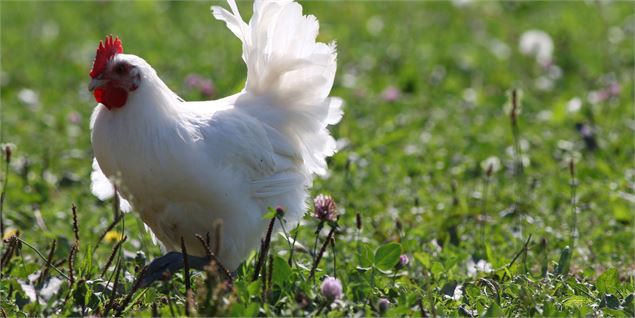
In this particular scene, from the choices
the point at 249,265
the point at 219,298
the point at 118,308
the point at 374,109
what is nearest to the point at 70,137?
the point at 374,109

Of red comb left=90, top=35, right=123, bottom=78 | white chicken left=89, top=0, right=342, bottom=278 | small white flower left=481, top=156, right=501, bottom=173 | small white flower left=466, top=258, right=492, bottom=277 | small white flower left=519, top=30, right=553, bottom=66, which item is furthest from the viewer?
small white flower left=519, top=30, right=553, bottom=66

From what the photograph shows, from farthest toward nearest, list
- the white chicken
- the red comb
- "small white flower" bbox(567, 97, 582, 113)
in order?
"small white flower" bbox(567, 97, 582, 113)
the red comb
the white chicken

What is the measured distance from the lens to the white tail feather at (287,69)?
430cm

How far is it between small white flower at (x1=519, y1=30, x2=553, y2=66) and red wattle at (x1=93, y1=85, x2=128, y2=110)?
4.96 metres

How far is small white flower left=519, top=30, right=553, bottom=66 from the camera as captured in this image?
8240 mm

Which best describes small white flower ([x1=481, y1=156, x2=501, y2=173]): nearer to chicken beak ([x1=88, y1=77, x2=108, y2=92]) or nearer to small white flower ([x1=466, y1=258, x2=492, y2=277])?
small white flower ([x1=466, y1=258, x2=492, y2=277])

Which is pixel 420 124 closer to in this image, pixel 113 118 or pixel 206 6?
pixel 113 118

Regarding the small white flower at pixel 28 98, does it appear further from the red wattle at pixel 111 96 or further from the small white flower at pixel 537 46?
the small white flower at pixel 537 46

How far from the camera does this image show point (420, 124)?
6848 mm

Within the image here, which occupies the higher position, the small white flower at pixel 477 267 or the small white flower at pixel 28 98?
the small white flower at pixel 28 98

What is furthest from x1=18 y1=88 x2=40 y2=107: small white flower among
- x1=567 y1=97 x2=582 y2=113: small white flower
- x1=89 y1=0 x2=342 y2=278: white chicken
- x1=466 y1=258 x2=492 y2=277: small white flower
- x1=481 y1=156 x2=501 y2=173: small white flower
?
x1=466 y1=258 x2=492 y2=277: small white flower

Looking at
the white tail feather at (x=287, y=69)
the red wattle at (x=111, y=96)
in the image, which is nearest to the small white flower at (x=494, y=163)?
the white tail feather at (x=287, y=69)

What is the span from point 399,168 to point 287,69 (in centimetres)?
178

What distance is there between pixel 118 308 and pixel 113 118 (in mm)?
786
